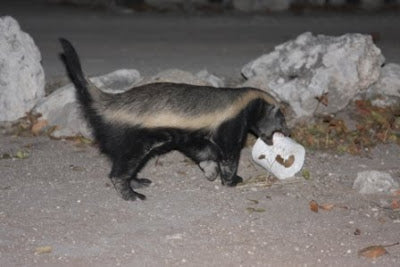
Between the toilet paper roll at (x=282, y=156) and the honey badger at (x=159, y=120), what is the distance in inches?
16.6

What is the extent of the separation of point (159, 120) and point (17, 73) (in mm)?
3295

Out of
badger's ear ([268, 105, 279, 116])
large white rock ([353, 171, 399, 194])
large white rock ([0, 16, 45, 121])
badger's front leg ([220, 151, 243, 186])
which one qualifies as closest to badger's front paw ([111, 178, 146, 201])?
badger's front leg ([220, 151, 243, 186])

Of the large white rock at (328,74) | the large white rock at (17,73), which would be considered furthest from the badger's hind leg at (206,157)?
the large white rock at (17,73)

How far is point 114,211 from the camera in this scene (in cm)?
644

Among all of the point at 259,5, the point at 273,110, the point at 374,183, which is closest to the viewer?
the point at 374,183

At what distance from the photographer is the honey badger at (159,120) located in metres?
6.52

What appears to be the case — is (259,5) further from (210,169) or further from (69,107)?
(210,169)

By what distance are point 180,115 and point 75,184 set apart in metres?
1.36

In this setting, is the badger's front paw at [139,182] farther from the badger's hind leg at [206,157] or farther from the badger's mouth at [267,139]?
the badger's mouth at [267,139]

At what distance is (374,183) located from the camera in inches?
273

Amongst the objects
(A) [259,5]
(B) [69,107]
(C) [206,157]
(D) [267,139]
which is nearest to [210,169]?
(C) [206,157]

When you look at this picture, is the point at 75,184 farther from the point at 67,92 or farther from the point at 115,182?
the point at 67,92

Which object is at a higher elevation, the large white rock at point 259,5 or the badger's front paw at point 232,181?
the badger's front paw at point 232,181

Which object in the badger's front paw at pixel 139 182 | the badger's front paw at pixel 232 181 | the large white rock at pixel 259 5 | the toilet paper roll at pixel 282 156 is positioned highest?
the toilet paper roll at pixel 282 156
